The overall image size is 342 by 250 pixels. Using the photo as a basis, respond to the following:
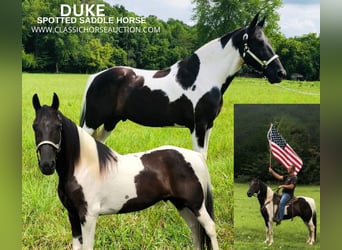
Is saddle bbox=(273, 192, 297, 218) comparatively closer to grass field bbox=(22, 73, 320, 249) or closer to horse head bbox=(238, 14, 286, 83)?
grass field bbox=(22, 73, 320, 249)

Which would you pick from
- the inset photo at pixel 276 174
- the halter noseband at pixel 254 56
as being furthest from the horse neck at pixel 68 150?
the halter noseband at pixel 254 56

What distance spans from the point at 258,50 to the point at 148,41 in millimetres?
827

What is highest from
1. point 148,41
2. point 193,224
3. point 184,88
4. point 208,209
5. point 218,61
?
point 148,41

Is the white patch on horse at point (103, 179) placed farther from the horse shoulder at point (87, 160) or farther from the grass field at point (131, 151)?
the grass field at point (131, 151)

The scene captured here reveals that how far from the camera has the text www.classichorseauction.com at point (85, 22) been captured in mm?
3736

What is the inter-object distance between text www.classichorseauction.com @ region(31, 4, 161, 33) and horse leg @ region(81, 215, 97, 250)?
1447 millimetres

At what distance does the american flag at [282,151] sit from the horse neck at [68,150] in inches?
60.6

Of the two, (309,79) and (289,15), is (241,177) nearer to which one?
(309,79)

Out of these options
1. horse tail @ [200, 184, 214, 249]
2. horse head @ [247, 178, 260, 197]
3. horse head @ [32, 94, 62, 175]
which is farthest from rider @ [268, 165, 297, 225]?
horse head @ [32, 94, 62, 175]

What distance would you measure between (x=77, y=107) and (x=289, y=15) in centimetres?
175

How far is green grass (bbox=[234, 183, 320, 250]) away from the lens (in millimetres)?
3795

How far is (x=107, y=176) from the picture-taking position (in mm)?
3150

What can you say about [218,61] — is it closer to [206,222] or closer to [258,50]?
[258,50]

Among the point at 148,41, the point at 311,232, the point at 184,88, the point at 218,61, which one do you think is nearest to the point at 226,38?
the point at 218,61
